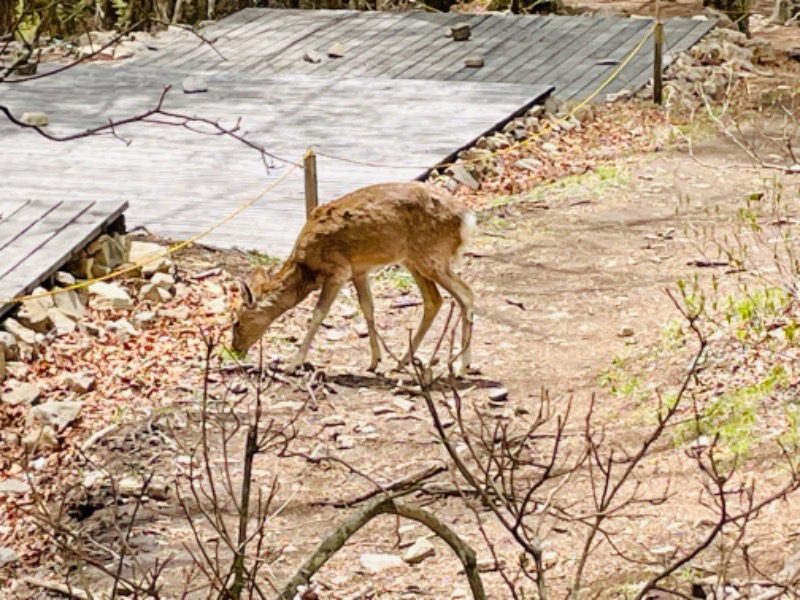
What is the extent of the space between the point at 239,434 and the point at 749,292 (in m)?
3.31

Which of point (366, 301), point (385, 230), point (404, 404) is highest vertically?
point (385, 230)

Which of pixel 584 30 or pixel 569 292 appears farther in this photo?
pixel 584 30

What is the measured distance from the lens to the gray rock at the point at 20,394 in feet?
28.2

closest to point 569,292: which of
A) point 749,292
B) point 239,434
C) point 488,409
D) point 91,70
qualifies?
point 749,292

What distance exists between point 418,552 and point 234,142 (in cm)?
778

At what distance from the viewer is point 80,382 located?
887 centimetres

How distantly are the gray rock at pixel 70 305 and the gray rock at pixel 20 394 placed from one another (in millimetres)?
1112

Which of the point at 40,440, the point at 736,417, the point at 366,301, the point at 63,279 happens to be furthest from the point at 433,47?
the point at 736,417

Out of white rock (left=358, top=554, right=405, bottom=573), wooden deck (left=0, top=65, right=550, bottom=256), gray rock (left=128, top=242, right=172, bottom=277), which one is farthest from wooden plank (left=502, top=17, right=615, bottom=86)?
white rock (left=358, top=554, right=405, bottom=573)

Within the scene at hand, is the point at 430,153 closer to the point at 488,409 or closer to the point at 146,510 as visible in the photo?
the point at 488,409

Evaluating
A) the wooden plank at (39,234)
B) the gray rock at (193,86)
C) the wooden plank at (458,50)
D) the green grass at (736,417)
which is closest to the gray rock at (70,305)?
the wooden plank at (39,234)

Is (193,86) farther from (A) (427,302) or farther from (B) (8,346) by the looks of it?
(A) (427,302)

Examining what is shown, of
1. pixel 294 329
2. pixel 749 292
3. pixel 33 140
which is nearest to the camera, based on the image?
pixel 749 292

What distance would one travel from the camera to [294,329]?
32.9ft
